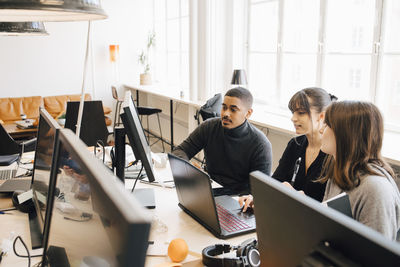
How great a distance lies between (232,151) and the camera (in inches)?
104

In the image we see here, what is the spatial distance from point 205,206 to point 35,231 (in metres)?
0.72

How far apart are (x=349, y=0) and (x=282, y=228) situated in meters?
3.25

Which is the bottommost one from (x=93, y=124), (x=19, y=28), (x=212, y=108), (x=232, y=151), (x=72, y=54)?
(x=93, y=124)

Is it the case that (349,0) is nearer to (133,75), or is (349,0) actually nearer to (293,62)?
(293,62)

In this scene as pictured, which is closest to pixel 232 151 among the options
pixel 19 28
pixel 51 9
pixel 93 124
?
pixel 19 28

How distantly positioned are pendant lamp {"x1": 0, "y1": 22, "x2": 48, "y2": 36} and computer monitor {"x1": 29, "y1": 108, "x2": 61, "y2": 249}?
0.77 meters

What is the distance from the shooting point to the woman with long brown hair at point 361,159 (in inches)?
52.3

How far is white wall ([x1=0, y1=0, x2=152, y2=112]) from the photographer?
6789mm

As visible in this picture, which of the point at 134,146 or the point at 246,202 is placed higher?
the point at 134,146

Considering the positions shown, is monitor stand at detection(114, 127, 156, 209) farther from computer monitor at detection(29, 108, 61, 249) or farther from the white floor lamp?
the white floor lamp

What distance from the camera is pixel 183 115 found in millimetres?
6094

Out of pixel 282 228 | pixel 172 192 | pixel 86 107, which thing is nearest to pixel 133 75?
pixel 86 107

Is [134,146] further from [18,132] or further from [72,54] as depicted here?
[72,54]

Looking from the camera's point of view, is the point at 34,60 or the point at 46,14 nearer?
the point at 46,14
